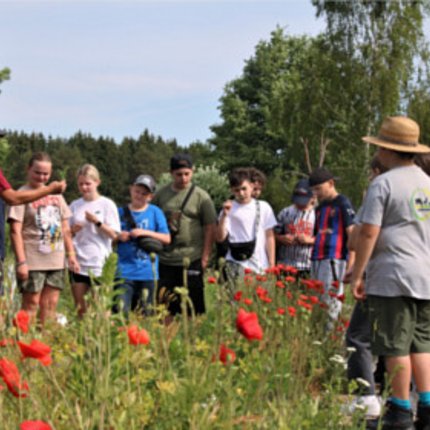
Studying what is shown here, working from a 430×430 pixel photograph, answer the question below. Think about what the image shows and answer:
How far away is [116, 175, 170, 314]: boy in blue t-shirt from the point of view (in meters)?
6.30

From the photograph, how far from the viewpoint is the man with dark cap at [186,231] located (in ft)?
21.8

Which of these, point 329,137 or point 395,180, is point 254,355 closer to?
point 395,180

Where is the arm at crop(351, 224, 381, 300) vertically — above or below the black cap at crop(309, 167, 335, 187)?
below

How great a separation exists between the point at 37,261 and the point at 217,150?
4016cm

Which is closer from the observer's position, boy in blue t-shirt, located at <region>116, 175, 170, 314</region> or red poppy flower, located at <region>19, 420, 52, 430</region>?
red poppy flower, located at <region>19, 420, 52, 430</region>

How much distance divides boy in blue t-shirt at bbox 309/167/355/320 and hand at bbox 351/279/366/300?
5.92ft

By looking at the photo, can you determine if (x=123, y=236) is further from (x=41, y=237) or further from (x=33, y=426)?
(x=33, y=426)

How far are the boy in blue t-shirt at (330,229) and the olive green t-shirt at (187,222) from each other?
0.95m

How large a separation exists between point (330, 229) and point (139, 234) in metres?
1.51

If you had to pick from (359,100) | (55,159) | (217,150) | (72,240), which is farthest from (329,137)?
(55,159)

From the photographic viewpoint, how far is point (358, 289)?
4270 mm

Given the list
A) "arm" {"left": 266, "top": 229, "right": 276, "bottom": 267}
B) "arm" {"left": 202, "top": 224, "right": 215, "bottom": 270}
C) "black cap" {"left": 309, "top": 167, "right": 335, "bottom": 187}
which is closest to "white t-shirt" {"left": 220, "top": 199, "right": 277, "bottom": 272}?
"arm" {"left": 266, "top": 229, "right": 276, "bottom": 267}

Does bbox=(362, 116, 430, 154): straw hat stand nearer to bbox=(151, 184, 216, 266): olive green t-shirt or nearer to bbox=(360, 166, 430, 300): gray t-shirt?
bbox=(360, 166, 430, 300): gray t-shirt

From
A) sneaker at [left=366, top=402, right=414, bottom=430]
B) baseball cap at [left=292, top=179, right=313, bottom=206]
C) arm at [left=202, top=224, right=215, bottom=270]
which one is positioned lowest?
sneaker at [left=366, top=402, right=414, bottom=430]
